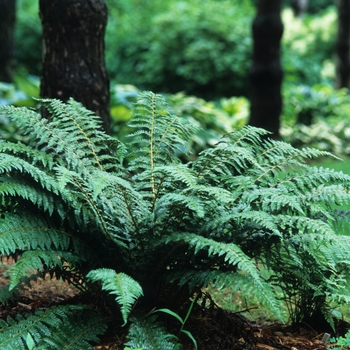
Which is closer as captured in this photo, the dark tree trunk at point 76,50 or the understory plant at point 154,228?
the understory plant at point 154,228

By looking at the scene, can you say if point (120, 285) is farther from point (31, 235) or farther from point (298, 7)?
point (298, 7)

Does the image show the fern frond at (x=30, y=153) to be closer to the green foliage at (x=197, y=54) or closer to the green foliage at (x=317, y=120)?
the green foliage at (x=317, y=120)

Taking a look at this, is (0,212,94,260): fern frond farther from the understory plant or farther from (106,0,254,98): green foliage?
(106,0,254,98): green foliage

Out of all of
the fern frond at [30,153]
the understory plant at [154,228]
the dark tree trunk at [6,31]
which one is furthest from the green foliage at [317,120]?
the fern frond at [30,153]

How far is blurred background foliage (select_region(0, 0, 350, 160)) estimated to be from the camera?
401 inches

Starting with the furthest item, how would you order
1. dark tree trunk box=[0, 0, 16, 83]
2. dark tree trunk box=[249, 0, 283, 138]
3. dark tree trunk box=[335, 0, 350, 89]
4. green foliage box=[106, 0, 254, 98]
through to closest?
green foliage box=[106, 0, 254, 98], dark tree trunk box=[335, 0, 350, 89], dark tree trunk box=[0, 0, 16, 83], dark tree trunk box=[249, 0, 283, 138]

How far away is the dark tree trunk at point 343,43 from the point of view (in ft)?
46.8

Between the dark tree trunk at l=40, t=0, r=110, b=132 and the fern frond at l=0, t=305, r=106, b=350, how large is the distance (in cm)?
246

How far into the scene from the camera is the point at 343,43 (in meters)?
14.6

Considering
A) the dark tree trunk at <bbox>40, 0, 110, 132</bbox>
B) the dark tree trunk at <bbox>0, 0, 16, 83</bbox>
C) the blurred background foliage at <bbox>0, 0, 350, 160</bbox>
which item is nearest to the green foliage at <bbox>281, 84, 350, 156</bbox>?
the blurred background foliage at <bbox>0, 0, 350, 160</bbox>

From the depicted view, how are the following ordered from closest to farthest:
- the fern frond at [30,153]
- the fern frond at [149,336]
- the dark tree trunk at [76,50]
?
the fern frond at [149,336]
the fern frond at [30,153]
the dark tree trunk at [76,50]

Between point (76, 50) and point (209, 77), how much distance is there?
9.97 meters

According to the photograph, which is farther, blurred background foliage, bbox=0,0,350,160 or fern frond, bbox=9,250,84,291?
blurred background foliage, bbox=0,0,350,160

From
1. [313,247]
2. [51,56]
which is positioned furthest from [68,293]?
[51,56]
